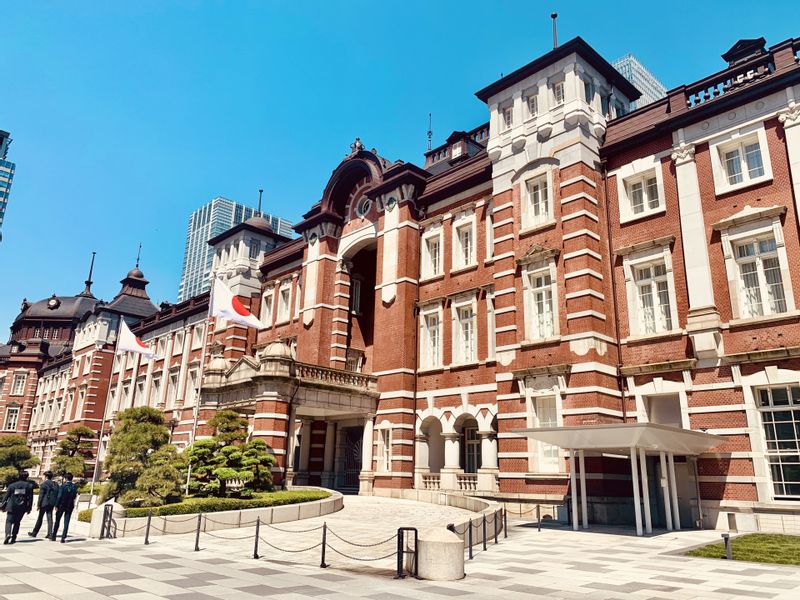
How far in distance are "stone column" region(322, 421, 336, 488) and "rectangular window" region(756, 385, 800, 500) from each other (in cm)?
1939

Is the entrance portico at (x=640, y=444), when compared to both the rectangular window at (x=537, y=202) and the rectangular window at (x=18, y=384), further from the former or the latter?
Result: the rectangular window at (x=18, y=384)

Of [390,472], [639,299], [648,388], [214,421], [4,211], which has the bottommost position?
[390,472]

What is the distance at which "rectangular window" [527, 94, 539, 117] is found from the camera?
955 inches

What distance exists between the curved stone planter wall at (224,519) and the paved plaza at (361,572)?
2.22 ft

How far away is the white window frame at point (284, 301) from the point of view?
35628mm

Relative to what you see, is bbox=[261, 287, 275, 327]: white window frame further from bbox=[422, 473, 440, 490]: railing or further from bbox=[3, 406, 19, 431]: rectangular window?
bbox=[3, 406, 19, 431]: rectangular window

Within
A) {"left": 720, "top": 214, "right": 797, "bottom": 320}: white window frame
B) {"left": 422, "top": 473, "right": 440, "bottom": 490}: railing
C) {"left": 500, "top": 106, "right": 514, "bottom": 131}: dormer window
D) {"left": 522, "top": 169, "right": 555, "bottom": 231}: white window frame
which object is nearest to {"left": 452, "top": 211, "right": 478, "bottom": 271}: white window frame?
{"left": 522, "top": 169, "right": 555, "bottom": 231}: white window frame

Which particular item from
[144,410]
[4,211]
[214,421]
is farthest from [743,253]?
[4,211]

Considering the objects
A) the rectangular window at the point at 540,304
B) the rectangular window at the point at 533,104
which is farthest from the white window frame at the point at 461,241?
the rectangular window at the point at 533,104

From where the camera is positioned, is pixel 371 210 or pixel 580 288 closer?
pixel 580 288

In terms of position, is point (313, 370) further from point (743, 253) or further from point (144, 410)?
point (743, 253)

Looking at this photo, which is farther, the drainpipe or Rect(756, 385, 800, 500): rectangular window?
the drainpipe

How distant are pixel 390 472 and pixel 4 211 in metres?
135

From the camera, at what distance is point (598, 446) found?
15.8m
